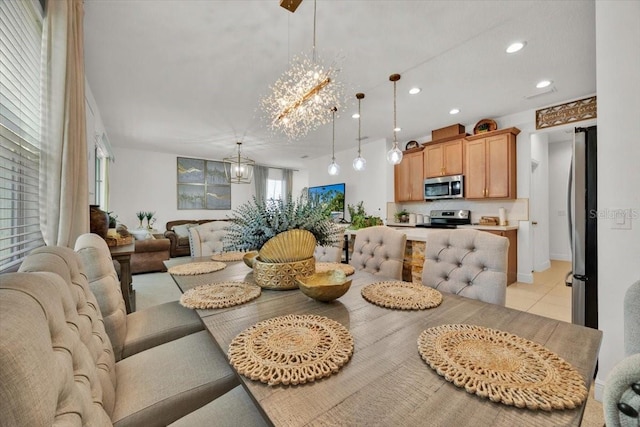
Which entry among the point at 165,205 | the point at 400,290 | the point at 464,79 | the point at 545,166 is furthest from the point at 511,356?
the point at 165,205

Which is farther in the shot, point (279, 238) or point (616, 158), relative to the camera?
point (616, 158)

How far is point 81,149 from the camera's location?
1.77 metres

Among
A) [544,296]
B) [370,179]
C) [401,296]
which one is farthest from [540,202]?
[401,296]

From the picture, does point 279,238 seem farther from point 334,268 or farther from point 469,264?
point 469,264

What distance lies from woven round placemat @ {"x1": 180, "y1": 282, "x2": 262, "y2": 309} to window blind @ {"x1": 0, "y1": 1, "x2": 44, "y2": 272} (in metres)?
0.80

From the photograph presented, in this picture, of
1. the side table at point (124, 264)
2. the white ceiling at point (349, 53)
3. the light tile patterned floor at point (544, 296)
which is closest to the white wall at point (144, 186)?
the white ceiling at point (349, 53)

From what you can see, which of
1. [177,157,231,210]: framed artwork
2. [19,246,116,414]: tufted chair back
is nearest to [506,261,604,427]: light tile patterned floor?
[19,246,116,414]: tufted chair back

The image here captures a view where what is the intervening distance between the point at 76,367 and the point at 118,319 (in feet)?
2.41

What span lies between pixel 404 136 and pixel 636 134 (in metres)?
4.07

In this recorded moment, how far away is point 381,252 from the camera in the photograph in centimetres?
188

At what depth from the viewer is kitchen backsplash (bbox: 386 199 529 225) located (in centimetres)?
403

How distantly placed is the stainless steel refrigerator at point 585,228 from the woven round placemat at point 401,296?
54.3 inches

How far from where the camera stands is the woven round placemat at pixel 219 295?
113 centimetres

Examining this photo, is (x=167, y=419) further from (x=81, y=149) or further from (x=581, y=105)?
(x=581, y=105)
